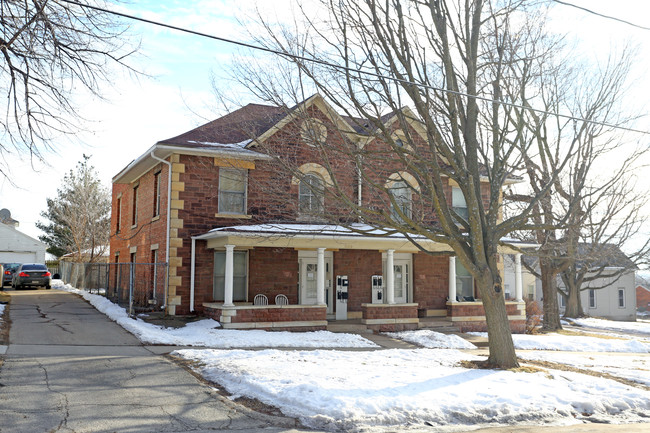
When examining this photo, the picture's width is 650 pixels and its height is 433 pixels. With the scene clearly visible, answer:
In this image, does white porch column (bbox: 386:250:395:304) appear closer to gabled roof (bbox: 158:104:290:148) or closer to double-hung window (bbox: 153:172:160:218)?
gabled roof (bbox: 158:104:290:148)

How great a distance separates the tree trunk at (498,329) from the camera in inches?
453

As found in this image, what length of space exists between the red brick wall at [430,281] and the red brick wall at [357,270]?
1608mm

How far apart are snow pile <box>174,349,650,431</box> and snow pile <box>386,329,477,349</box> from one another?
4032 millimetres

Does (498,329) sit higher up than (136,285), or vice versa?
(136,285)

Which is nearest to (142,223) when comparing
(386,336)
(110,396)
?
(386,336)

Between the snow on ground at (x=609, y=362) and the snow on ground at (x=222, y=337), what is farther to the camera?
the snow on ground at (x=222, y=337)

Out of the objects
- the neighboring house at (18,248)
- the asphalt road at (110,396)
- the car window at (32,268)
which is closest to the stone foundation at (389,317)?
the asphalt road at (110,396)

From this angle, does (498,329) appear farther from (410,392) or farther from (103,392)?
(103,392)

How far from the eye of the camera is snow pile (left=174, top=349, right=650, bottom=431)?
25.8 feet

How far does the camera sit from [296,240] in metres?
17.5

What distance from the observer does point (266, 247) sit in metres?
18.5

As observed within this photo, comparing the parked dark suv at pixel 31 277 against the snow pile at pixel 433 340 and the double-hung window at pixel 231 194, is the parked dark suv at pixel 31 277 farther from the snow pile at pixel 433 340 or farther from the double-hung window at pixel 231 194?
the snow pile at pixel 433 340

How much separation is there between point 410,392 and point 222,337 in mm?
7000

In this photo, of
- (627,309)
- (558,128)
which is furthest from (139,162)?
(627,309)
